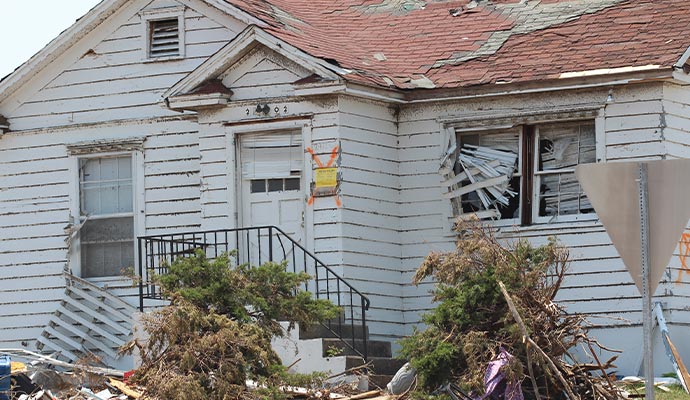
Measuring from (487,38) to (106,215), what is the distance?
587 centimetres

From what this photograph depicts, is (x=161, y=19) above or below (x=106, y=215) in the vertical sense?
above

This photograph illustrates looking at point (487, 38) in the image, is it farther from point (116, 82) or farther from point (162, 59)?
point (116, 82)

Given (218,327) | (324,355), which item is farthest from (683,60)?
(218,327)

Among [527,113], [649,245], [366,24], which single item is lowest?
[649,245]

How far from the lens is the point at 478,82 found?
18594 millimetres

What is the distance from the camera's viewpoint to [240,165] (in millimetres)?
18953

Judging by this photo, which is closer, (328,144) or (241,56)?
(328,144)

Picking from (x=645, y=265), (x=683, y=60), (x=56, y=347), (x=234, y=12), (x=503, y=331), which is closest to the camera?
(x=645, y=265)

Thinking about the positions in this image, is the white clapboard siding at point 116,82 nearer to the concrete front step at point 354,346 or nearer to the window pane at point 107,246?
the window pane at point 107,246

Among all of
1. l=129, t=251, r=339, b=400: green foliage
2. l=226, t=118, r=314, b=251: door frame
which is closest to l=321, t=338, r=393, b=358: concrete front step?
l=129, t=251, r=339, b=400: green foliage

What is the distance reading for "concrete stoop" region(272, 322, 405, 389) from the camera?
16172 millimetres

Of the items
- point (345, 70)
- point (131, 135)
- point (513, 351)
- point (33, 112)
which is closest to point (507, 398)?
point (513, 351)

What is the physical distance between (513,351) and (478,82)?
6006mm

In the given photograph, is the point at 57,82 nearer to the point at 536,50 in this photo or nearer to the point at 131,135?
the point at 131,135
